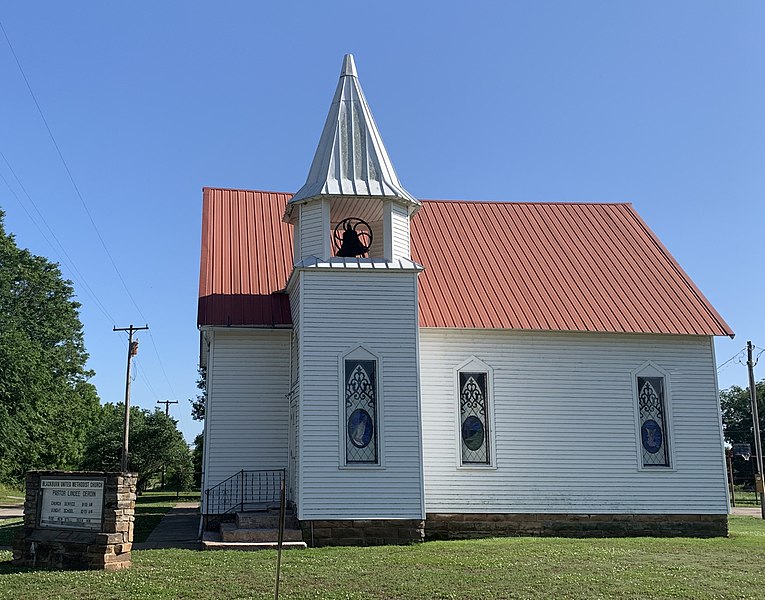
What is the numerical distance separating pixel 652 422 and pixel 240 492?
406 inches

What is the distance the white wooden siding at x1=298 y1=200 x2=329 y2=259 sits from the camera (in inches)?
738

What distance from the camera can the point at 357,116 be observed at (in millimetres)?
20391

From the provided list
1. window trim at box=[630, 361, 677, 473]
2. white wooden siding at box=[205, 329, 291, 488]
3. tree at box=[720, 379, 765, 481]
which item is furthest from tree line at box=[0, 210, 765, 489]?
tree at box=[720, 379, 765, 481]

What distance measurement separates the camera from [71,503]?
13984 mm

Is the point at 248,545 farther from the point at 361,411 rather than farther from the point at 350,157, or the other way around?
the point at 350,157

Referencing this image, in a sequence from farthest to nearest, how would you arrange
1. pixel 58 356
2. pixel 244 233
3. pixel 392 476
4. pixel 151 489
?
pixel 151 489
pixel 58 356
pixel 244 233
pixel 392 476

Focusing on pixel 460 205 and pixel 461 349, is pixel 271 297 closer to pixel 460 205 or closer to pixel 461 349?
pixel 461 349

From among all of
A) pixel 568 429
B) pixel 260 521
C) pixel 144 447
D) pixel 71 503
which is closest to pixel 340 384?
pixel 260 521

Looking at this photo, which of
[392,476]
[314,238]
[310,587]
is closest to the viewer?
[310,587]

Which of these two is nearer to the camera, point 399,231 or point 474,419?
point 399,231

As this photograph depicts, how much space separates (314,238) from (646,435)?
31.5ft

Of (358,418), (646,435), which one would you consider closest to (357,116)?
(358,418)

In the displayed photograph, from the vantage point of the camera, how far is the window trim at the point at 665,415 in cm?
2014

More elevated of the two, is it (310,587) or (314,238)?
(314,238)
